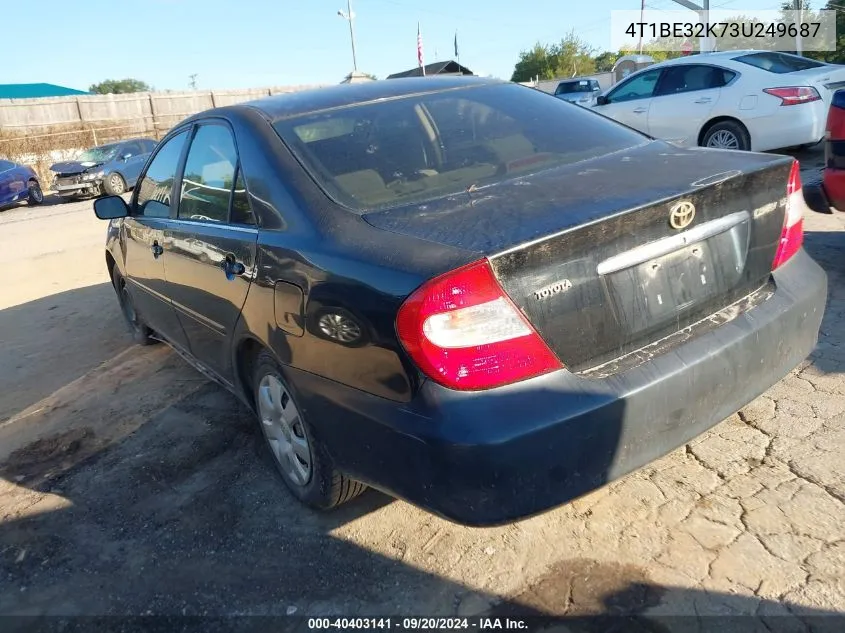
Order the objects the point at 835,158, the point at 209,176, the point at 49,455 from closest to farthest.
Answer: the point at 209,176, the point at 49,455, the point at 835,158

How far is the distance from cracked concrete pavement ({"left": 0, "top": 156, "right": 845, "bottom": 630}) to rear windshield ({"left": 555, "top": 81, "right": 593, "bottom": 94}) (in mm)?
25642

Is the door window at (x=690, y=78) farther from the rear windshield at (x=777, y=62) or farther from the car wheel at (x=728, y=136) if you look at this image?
the car wheel at (x=728, y=136)

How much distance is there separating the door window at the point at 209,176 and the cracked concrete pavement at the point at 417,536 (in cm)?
118

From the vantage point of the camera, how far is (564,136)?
295 cm

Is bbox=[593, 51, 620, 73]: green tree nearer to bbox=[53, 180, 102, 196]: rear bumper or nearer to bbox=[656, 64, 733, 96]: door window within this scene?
bbox=[53, 180, 102, 196]: rear bumper

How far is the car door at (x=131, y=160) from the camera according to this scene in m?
19.2

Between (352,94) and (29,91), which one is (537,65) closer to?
(29,91)

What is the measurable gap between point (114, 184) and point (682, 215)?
19372mm

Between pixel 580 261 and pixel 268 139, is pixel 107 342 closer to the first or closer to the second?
pixel 268 139

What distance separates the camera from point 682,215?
2.17m

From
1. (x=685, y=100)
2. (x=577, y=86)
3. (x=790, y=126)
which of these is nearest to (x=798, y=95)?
(x=790, y=126)

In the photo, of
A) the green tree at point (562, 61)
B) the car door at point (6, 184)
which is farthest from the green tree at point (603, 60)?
the car door at point (6, 184)

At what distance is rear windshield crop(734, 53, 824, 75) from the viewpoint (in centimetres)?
848

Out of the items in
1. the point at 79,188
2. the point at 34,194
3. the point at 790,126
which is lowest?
the point at 34,194
